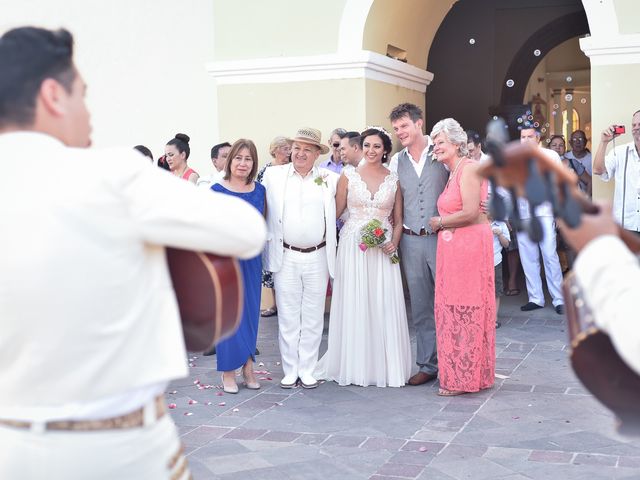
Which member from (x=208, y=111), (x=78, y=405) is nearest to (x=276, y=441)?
(x=78, y=405)

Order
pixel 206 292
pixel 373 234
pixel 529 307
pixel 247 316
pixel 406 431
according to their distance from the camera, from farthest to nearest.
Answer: pixel 529 307, pixel 247 316, pixel 373 234, pixel 406 431, pixel 206 292

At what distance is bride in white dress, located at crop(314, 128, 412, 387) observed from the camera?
670 centimetres

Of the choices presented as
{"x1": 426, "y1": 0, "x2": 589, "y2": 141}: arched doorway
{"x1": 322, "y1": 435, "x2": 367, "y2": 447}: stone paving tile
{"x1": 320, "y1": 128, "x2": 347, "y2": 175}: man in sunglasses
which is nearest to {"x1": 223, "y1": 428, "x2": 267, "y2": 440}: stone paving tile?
{"x1": 322, "y1": 435, "x2": 367, "y2": 447}: stone paving tile

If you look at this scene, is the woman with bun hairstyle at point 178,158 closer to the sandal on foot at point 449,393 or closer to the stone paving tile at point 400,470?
the sandal on foot at point 449,393

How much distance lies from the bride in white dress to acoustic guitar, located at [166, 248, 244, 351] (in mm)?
4408

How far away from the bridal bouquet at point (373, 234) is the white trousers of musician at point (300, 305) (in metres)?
0.39

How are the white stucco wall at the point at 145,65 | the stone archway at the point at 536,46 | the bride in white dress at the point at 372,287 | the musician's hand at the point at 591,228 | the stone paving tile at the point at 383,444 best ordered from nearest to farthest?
1. the musician's hand at the point at 591,228
2. the stone paving tile at the point at 383,444
3. the bride in white dress at the point at 372,287
4. the white stucco wall at the point at 145,65
5. the stone archway at the point at 536,46

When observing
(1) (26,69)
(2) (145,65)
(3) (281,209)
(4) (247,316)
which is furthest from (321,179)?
(2) (145,65)

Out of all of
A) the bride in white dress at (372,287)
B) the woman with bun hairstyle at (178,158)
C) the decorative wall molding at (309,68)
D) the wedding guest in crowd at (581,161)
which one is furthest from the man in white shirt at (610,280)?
the wedding guest in crowd at (581,161)

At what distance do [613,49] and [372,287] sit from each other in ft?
11.2

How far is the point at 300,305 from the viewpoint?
6852mm

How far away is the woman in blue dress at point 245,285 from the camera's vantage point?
662cm

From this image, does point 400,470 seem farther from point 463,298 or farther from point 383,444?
point 463,298

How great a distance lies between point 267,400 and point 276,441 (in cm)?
104
